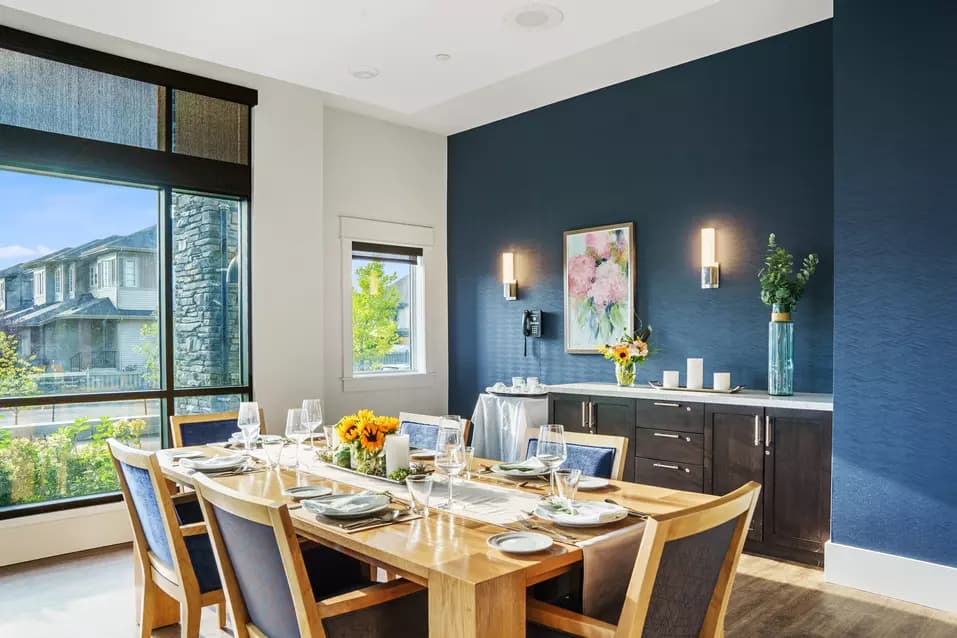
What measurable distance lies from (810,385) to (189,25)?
376 centimetres

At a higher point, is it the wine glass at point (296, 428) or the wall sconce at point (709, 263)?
the wall sconce at point (709, 263)

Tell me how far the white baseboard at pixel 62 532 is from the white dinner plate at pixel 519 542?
134 inches

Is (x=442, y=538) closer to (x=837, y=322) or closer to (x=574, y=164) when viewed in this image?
(x=837, y=322)

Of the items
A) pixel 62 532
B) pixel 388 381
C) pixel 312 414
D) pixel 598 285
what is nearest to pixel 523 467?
pixel 312 414

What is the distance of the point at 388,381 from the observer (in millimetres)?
6016

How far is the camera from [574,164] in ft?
18.0

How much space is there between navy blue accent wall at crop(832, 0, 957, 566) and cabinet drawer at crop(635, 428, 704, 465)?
767 mm

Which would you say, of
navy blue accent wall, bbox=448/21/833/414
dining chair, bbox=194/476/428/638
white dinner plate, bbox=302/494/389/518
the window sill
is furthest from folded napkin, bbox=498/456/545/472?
the window sill

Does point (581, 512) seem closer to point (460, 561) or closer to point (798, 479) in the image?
point (460, 561)

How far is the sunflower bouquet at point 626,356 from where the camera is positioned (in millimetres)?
4629

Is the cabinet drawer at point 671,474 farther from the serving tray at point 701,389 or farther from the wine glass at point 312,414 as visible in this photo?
the wine glass at point 312,414

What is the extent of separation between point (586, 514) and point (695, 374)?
261 cm

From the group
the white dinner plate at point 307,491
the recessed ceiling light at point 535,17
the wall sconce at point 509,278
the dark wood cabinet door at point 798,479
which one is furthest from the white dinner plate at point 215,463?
the wall sconce at point 509,278

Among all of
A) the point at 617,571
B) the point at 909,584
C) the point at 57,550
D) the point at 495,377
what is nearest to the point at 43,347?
the point at 57,550
